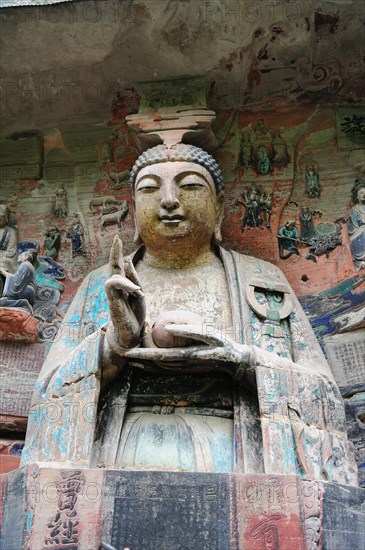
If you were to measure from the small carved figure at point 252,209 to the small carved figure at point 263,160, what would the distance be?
0.59 feet

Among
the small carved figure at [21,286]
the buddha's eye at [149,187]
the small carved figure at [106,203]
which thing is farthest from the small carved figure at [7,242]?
the buddha's eye at [149,187]

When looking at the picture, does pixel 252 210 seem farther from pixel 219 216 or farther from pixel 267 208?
pixel 219 216

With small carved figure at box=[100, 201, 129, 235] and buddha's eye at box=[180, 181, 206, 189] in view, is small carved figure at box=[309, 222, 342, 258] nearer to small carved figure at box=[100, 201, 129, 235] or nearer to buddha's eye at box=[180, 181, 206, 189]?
buddha's eye at box=[180, 181, 206, 189]

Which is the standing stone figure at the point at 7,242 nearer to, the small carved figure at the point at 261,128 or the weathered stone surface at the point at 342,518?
the small carved figure at the point at 261,128

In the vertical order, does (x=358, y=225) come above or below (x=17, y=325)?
above

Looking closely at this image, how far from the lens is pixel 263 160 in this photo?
6.95 meters

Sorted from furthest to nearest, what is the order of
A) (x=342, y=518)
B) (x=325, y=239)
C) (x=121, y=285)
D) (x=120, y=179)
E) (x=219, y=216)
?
1. (x=120, y=179)
2. (x=325, y=239)
3. (x=219, y=216)
4. (x=121, y=285)
5. (x=342, y=518)

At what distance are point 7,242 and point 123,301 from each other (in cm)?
196

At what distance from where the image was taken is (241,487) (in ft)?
15.3

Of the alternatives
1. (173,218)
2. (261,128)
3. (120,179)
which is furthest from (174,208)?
(261,128)

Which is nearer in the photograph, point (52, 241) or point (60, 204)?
point (52, 241)

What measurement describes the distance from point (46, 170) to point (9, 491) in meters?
3.05

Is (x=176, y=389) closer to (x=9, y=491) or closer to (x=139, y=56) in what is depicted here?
(x=9, y=491)

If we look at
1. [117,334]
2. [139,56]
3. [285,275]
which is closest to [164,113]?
[139,56]
